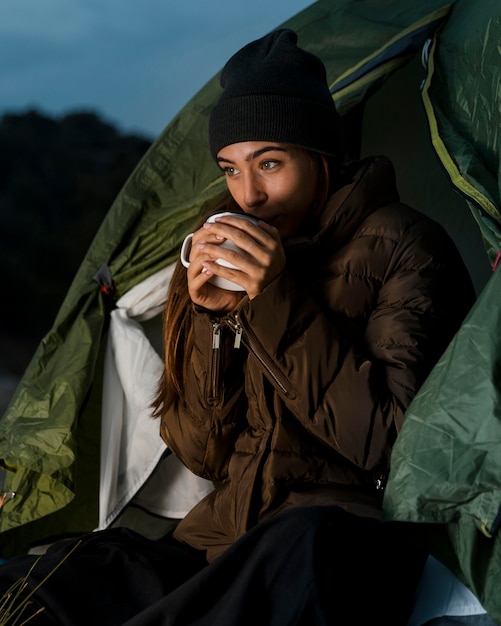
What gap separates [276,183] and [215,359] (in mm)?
313

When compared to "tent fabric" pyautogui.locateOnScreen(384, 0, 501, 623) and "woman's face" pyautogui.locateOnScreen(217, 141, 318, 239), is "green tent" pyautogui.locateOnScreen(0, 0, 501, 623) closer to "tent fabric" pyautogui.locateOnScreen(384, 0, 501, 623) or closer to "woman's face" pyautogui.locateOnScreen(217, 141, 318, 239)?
"woman's face" pyautogui.locateOnScreen(217, 141, 318, 239)

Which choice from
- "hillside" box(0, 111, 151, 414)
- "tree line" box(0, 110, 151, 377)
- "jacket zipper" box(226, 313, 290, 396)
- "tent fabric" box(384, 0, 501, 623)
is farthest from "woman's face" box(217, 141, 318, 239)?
"tree line" box(0, 110, 151, 377)

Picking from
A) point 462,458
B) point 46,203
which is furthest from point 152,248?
point 46,203

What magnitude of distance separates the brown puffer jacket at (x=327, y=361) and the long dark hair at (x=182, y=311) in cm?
4

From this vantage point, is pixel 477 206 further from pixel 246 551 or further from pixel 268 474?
pixel 246 551

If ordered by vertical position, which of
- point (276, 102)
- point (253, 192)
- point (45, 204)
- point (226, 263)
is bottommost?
point (226, 263)

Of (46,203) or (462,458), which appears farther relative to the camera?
(46,203)

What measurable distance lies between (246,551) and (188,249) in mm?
523

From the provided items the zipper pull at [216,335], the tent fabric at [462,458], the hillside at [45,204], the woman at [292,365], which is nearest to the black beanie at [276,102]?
the woman at [292,365]

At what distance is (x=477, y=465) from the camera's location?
1287 mm

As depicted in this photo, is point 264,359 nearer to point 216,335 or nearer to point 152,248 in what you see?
point 216,335

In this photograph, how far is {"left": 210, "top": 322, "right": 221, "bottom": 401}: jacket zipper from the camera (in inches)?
61.7

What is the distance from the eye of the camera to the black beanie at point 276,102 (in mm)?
1630

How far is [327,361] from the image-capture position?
55.9 inches
